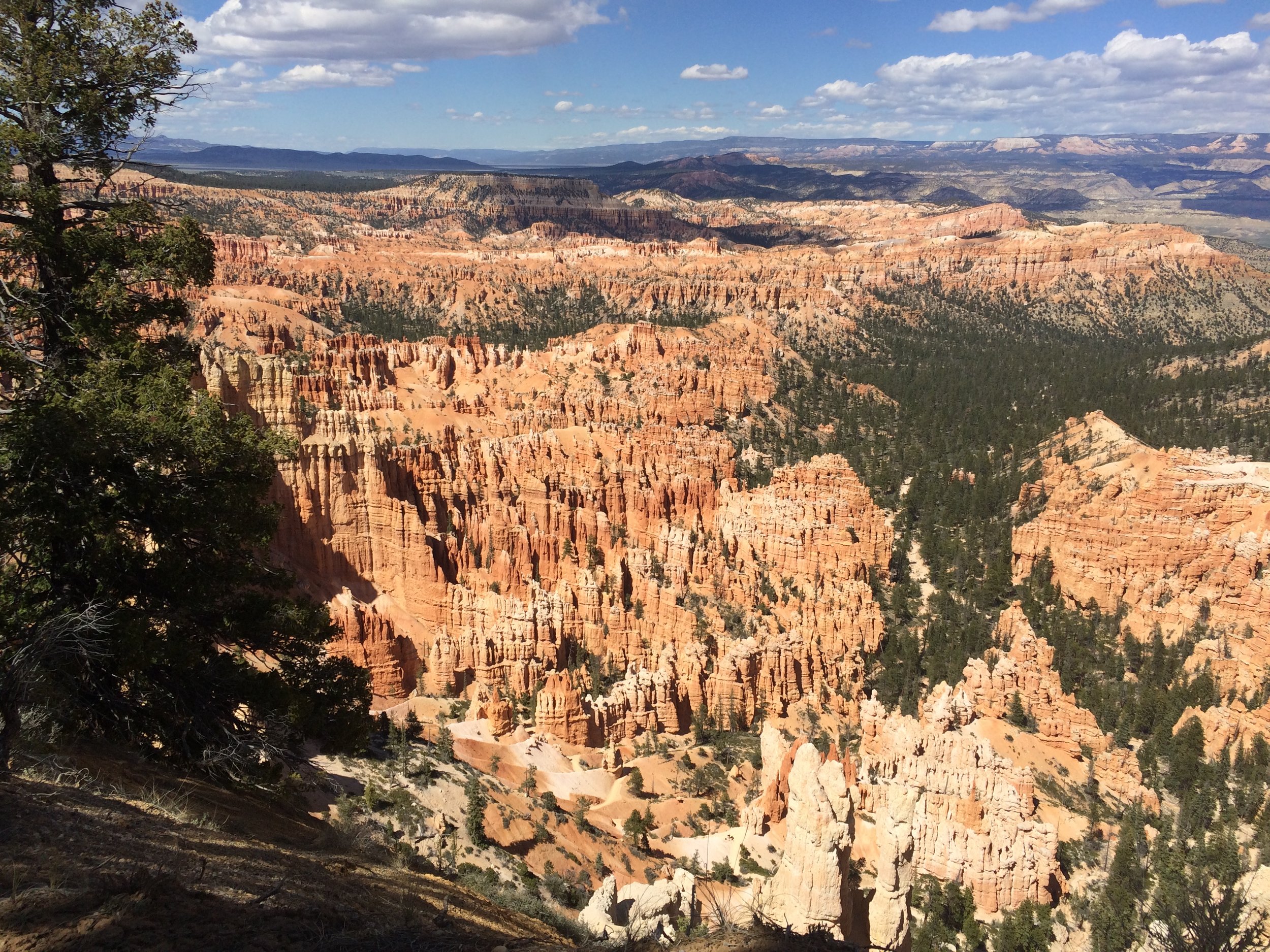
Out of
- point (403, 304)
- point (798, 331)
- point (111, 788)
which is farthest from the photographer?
point (403, 304)

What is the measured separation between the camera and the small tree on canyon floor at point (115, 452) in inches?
323

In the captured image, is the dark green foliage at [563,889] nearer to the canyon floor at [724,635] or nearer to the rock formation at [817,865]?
the canyon floor at [724,635]

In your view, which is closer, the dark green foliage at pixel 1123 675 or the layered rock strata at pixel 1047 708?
the layered rock strata at pixel 1047 708

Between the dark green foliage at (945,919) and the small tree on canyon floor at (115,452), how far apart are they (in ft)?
53.0

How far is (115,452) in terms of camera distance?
344 inches

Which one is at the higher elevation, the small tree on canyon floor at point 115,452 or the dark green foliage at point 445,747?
the small tree on canyon floor at point 115,452

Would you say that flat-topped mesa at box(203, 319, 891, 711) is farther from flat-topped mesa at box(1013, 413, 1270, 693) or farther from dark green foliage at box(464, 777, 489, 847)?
flat-topped mesa at box(1013, 413, 1270, 693)

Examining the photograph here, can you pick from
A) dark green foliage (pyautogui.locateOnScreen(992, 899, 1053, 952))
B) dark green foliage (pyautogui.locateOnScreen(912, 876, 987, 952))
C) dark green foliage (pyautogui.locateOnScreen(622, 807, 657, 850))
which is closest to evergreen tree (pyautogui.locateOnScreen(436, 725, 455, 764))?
dark green foliage (pyautogui.locateOnScreen(622, 807, 657, 850))

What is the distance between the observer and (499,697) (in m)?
28.6

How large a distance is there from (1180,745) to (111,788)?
3018cm

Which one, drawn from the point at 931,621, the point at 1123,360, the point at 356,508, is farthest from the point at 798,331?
the point at 356,508

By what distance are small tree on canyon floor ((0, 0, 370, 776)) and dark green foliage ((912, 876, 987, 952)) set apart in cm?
1616

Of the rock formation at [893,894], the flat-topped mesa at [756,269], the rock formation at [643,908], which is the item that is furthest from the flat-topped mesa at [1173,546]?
the flat-topped mesa at [756,269]

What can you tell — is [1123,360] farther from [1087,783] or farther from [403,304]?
[403,304]
